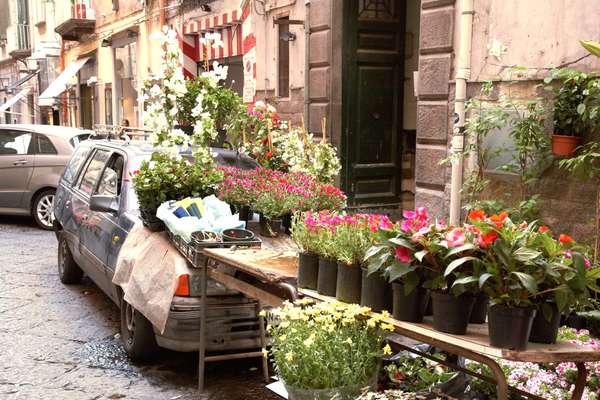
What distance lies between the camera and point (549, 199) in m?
6.56

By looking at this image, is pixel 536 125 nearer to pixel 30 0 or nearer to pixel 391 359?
pixel 391 359

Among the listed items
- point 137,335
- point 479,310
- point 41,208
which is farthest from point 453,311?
point 41,208

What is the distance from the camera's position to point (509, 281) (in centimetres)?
260

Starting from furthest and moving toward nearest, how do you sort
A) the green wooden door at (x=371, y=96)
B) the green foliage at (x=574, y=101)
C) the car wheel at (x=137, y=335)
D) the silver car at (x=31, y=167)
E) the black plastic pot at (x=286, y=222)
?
the silver car at (x=31, y=167), the green wooden door at (x=371, y=96), the green foliage at (x=574, y=101), the black plastic pot at (x=286, y=222), the car wheel at (x=137, y=335)

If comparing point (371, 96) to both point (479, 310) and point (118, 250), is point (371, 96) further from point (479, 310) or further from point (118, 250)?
point (479, 310)

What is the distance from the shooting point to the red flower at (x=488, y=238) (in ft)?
8.66

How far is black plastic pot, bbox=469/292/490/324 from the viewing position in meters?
2.87

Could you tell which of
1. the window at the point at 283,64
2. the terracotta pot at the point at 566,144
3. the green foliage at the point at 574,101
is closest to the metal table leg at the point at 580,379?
the green foliage at the point at 574,101

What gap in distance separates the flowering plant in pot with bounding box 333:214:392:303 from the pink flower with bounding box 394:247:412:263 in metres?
0.34

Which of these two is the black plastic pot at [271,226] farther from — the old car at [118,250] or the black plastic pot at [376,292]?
the black plastic pot at [376,292]

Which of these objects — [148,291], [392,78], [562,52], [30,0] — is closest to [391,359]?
[148,291]

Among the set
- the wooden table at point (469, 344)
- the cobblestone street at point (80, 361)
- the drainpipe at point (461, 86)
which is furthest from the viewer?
the drainpipe at point (461, 86)

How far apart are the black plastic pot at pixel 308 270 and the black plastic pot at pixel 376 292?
1.47ft

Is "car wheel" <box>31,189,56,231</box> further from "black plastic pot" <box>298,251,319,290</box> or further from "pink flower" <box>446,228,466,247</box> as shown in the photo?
"pink flower" <box>446,228,466,247</box>
